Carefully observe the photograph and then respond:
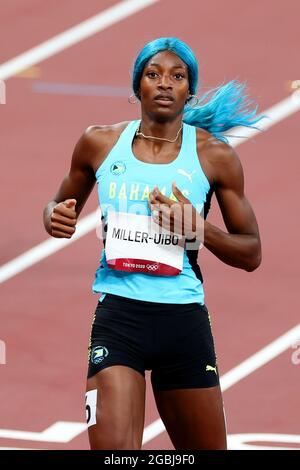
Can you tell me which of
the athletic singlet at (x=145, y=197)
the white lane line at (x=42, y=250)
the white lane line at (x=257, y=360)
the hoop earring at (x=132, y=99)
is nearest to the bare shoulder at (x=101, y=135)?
the athletic singlet at (x=145, y=197)

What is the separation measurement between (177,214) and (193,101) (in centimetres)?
84

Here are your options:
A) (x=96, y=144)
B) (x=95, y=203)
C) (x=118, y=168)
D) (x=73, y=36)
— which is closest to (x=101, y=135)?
(x=96, y=144)

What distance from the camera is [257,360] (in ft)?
27.3

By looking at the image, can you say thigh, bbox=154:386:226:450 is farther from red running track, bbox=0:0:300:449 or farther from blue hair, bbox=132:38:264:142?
red running track, bbox=0:0:300:449

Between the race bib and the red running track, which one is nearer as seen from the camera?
the race bib

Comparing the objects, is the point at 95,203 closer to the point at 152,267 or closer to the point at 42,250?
the point at 42,250

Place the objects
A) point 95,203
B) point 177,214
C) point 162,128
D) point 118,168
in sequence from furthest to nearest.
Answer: point 95,203 → point 162,128 → point 118,168 → point 177,214

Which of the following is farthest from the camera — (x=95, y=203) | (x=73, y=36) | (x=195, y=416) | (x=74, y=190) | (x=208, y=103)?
(x=73, y=36)

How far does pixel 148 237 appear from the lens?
563 centimetres

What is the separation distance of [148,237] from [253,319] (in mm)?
3453

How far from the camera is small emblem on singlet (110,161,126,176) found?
5.68 m

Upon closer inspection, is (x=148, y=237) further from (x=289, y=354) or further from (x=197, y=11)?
(x=197, y=11)

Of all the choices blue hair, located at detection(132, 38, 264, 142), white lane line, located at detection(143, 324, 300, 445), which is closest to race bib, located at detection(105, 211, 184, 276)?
blue hair, located at detection(132, 38, 264, 142)

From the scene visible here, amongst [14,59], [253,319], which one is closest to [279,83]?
[14,59]
